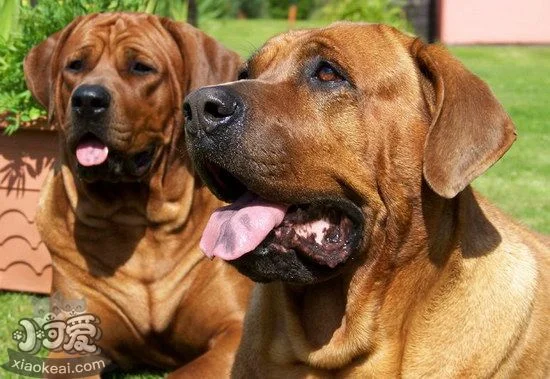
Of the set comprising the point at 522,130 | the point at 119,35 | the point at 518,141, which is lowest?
the point at 522,130

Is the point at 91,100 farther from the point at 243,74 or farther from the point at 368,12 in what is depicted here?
the point at 368,12

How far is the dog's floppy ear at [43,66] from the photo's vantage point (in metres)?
5.40

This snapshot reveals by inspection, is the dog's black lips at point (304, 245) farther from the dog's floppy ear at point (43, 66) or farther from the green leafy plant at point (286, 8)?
the green leafy plant at point (286, 8)

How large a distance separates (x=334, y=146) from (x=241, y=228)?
422 millimetres

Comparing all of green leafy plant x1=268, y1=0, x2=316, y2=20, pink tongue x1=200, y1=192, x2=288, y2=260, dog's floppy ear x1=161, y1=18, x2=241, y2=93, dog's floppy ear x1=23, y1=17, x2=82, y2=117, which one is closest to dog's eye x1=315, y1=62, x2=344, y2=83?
pink tongue x1=200, y1=192, x2=288, y2=260

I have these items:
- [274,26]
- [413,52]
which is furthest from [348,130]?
[274,26]

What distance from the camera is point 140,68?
5.21 m

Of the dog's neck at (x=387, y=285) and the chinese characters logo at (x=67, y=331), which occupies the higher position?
the dog's neck at (x=387, y=285)

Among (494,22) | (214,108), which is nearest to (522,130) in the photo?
(214,108)

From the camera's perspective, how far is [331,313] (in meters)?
3.69

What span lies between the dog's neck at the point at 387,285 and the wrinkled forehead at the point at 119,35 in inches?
81.3

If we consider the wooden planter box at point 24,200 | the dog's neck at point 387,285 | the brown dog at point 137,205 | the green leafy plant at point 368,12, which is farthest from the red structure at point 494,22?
the dog's neck at point 387,285

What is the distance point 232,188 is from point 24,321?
8.09 ft

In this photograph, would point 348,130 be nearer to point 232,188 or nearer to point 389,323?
point 232,188
